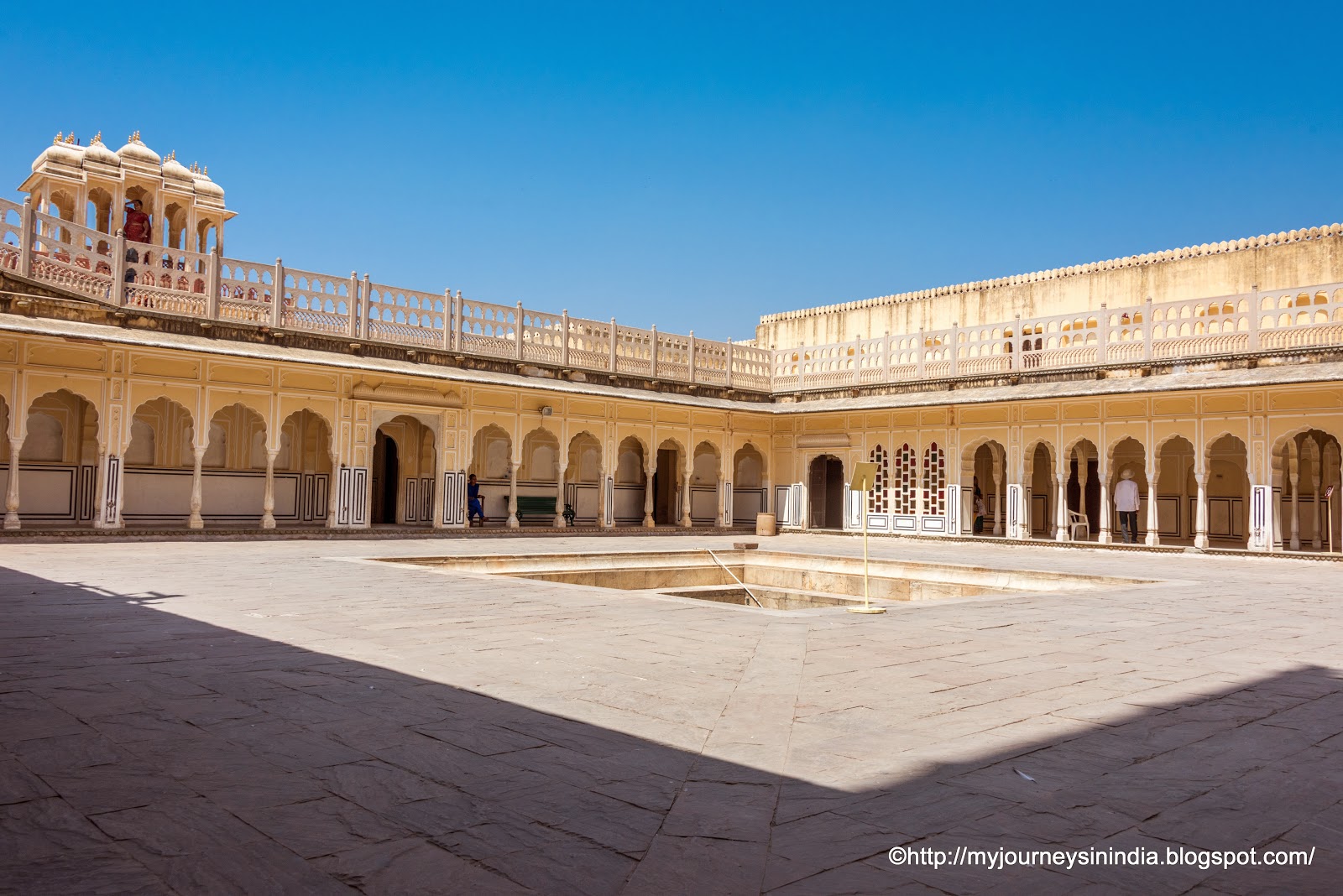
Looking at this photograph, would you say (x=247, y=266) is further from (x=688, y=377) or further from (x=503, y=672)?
(x=503, y=672)

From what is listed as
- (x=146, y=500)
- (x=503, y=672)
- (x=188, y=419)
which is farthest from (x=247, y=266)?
(x=503, y=672)

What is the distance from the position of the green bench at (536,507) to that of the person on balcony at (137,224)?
941 cm

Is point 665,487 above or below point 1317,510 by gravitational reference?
above

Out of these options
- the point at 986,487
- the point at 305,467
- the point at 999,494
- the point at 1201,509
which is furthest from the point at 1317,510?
the point at 305,467

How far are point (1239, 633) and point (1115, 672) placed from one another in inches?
83.8

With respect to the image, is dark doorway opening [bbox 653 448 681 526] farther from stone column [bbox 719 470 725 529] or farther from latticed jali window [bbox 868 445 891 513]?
latticed jali window [bbox 868 445 891 513]

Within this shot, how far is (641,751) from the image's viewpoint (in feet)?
11.0

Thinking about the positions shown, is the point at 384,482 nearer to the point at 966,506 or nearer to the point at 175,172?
the point at 175,172

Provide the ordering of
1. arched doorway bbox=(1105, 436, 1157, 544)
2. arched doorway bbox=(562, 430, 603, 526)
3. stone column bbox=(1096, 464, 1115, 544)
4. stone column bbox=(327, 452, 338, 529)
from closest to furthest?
stone column bbox=(327, 452, 338, 529) < stone column bbox=(1096, 464, 1115, 544) < arched doorway bbox=(1105, 436, 1157, 544) < arched doorway bbox=(562, 430, 603, 526)

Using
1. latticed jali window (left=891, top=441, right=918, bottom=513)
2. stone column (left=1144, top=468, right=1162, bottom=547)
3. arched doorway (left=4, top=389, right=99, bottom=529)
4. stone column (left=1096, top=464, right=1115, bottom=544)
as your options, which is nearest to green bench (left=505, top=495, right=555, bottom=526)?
latticed jali window (left=891, top=441, right=918, bottom=513)

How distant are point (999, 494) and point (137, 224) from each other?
19707 millimetres

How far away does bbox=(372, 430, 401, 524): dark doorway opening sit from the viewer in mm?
20344

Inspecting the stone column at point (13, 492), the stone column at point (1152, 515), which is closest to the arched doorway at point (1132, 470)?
the stone column at point (1152, 515)

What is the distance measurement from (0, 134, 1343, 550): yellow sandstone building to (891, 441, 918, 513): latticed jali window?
59 millimetres
